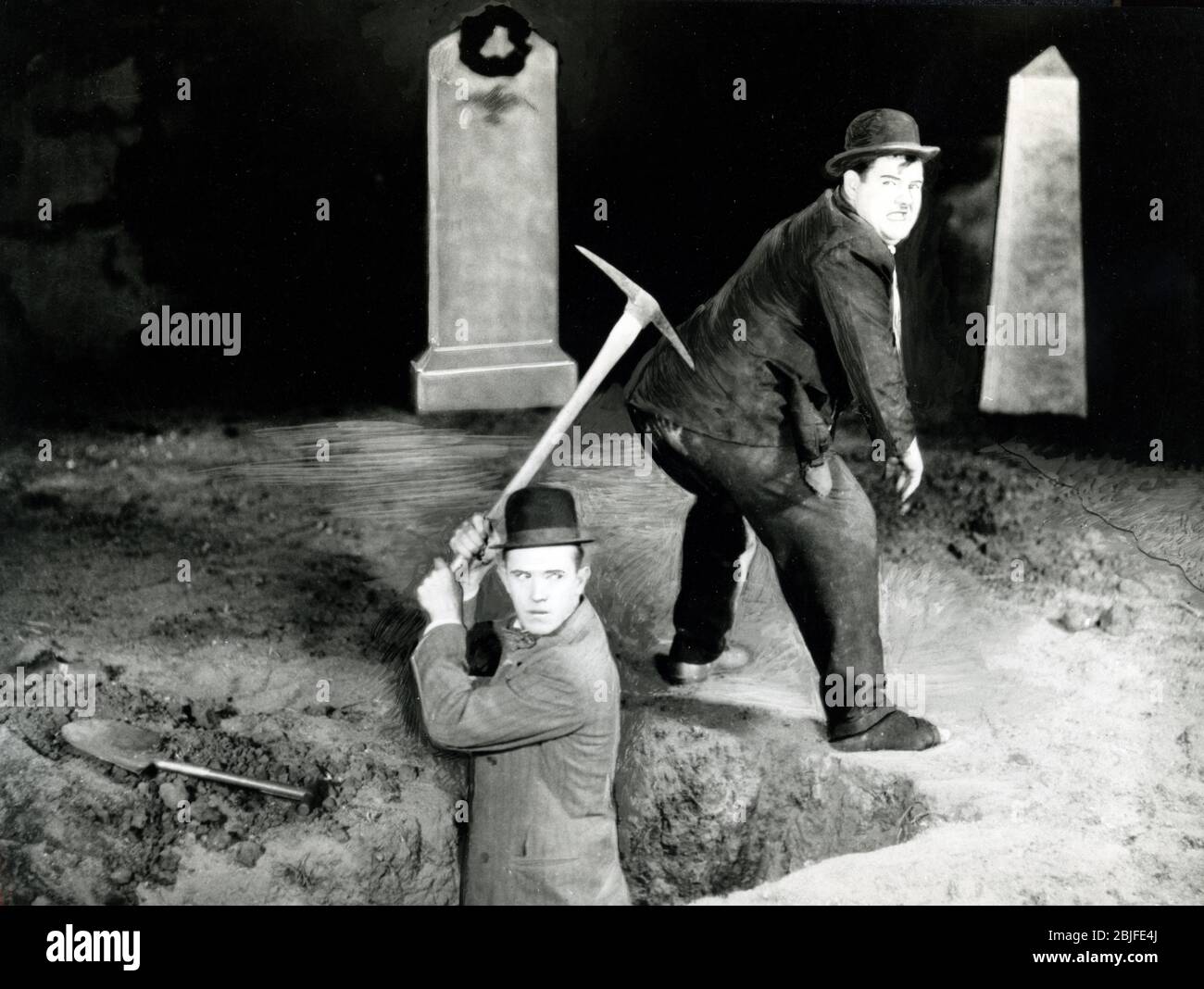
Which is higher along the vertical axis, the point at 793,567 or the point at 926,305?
the point at 926,305

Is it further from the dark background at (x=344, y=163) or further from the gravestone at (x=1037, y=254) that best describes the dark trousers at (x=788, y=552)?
the gravestone at (x=1037, y=254)

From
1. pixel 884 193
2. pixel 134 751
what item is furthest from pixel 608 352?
pixel 134 751

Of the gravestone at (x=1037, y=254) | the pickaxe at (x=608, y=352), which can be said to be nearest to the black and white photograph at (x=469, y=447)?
the pickaxe at (x=608, y=352)

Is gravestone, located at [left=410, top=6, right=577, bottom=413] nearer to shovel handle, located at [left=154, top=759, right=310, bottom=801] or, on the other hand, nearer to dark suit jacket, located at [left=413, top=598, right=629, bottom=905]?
dark suit jacket, located at [left=413, top=598, right=629, bottom=905]

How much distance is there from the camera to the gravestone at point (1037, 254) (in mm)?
3873

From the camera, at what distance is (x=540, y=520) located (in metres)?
3.58

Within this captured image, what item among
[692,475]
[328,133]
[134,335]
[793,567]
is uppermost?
[328,133]

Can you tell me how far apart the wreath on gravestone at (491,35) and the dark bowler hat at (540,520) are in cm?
120

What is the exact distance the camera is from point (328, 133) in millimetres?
3709

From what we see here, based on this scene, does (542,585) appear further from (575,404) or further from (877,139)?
(877,139)

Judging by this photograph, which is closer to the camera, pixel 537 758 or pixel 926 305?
pixel 537 758

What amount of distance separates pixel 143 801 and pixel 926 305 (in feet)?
8.60
